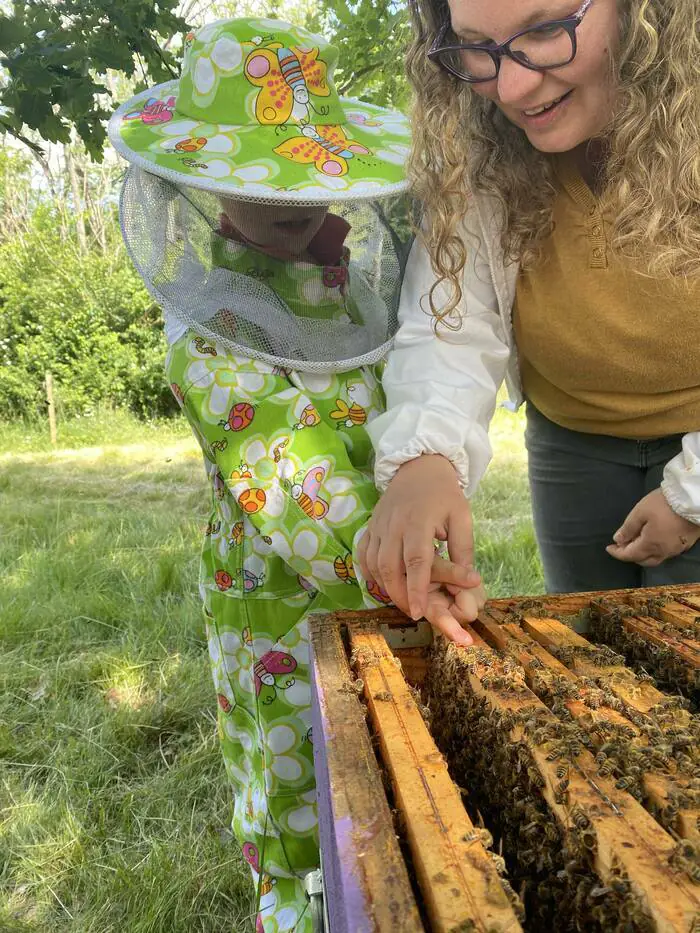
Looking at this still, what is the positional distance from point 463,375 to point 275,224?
53cm

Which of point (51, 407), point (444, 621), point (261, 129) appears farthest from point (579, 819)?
point (51, 407)

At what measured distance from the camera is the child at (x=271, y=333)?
5.05 feet

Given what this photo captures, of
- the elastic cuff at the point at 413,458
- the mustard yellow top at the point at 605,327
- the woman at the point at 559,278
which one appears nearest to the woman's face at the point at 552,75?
the woman at the point at 559,278

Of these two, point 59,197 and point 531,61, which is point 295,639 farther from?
point 59,197

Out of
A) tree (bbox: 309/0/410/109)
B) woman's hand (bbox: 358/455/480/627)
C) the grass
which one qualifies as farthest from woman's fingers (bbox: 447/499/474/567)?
tree (bbox: 309/0/410/109)

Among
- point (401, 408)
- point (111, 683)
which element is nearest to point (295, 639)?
point (401, 408)

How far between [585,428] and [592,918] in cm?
124

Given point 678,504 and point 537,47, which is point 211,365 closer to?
point 537,47

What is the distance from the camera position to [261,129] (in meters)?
1.62

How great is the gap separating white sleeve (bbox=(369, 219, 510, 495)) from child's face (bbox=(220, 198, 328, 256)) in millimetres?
241

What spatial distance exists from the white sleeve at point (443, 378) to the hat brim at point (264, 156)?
225 millimetres

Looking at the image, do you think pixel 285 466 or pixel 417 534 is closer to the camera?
pixel 417 534

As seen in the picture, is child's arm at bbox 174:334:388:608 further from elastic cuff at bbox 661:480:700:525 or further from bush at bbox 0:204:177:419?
bush at bbox 0:204:177:419

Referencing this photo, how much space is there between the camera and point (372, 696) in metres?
0.97
